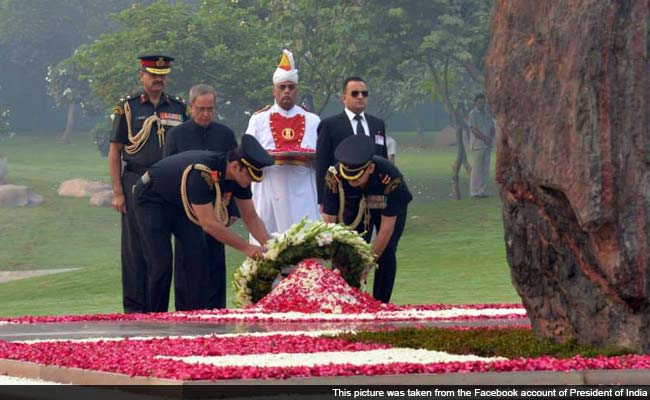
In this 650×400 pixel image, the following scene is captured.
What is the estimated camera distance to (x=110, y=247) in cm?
3872

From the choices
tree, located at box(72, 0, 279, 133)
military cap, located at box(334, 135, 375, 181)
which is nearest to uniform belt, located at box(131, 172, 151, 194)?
military cap, located at box(334, 135, 375, 181)

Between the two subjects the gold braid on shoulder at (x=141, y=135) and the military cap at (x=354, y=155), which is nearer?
the military cap at (x=354, y=155)

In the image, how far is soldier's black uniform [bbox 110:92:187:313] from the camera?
15.9 meters

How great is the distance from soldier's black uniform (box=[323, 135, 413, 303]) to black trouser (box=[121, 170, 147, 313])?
68.8 inches

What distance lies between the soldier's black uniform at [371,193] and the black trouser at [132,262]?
1.75 m

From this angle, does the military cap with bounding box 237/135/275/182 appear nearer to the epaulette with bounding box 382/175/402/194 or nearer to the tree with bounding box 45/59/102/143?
the epaulette with bounding box 382/175/402/194

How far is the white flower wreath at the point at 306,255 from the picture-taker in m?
14.9

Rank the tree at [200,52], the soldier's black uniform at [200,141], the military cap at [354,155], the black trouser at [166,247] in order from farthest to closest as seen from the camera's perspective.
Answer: the tree at [200,52], the soldier's black uniform at [200,141], the military cap at [354,155], the black trouser at [166,247]

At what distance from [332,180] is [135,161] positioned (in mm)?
1930

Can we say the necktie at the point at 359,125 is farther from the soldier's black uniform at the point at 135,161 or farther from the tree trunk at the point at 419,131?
the tree trunk at the point at 419,131

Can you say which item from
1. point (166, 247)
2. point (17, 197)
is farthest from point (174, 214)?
point (17, 197)

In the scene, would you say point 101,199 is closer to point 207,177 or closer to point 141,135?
point 141,135

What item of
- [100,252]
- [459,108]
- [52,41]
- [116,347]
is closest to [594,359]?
[116,347]

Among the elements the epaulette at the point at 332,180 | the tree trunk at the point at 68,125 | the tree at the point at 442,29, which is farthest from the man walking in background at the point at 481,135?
the tree trunk at the point at 68,125
